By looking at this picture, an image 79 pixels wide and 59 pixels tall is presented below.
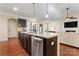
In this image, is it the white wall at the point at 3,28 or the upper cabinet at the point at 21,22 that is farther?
the upper cabinet at the point at 21,22

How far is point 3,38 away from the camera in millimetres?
6203

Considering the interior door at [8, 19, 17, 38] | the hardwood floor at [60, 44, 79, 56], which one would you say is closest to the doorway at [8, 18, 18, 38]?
the interior door at [8, 19, 17, 38]

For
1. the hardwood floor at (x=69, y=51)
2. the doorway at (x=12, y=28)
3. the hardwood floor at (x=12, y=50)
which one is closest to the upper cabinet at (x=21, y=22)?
the doorway at (x=12, y=28)

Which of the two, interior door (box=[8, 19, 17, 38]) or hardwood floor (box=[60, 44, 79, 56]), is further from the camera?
interior door (box=[8, 19, 17, 38])

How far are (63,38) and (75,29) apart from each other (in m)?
1.22

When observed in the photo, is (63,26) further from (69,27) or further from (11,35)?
(11,35)

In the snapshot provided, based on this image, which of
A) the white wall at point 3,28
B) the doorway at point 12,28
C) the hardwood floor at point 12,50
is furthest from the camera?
the doorway at point 12,28

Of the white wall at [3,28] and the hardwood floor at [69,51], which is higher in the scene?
the white wall at [3,28]

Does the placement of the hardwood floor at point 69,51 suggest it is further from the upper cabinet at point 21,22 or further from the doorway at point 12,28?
the doorway at point 12,28

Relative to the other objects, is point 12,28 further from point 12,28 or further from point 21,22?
point 21,22

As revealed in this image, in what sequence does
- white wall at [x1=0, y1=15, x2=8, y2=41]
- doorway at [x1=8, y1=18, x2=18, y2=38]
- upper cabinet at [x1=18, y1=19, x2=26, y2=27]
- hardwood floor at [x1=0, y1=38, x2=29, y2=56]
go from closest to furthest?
hardwood floor at [x1=0, y1=38, x2=29, y2=56] < white wall at [x1=0, y1=15, x2=8, y2=41] < doorway at [x1=8, y1=18, x2=18, y2=38] < upper cabinet at [x1=18, y1=19, x2=26, y2=27]

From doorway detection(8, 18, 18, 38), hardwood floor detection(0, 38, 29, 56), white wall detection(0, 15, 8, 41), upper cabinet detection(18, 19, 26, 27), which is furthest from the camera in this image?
upper cabinet detection(18, 19, 26, 27)

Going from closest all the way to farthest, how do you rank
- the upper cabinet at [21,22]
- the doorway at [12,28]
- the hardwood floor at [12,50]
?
the hardwood floor at [12,50]
the doorway at [12,28]
the upper cabinet at [21,22]

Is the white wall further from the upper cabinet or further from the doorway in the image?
the upper cabinet
